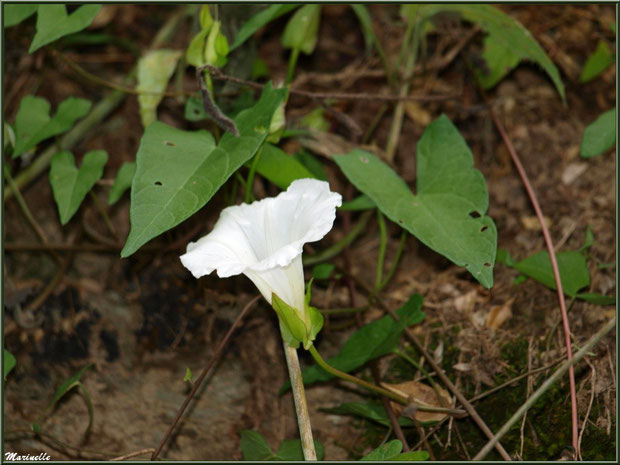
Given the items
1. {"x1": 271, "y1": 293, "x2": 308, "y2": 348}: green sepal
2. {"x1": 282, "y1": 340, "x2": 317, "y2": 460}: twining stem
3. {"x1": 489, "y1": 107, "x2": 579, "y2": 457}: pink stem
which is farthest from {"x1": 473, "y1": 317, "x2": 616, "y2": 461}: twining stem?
{"x1": 271, "y1": 293, "x2": 308, "y2": 348}: green sepal

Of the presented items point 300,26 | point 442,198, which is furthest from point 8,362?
point 300,26

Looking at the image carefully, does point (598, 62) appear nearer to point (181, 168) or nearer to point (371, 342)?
point (371, 342)

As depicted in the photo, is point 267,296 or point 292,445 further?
point 292,445

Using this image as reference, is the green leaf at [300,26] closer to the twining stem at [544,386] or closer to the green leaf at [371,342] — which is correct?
the green leaf at [371,342]

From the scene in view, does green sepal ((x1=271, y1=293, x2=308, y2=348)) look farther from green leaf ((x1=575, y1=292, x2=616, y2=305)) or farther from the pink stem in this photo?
green leaf ((x1=575, y1=292, x2=616, y2=305))

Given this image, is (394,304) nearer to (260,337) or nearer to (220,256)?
(260,337)

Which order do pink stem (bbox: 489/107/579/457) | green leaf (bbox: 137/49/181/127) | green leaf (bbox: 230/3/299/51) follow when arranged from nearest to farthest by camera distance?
Answer: pink stem (bbox: 489/107/579/457)
green leaf (bbox: 230/3/299/51)
green leaf (bbox: 137/49/181/127)

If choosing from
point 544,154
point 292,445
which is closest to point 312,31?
point 544,154
